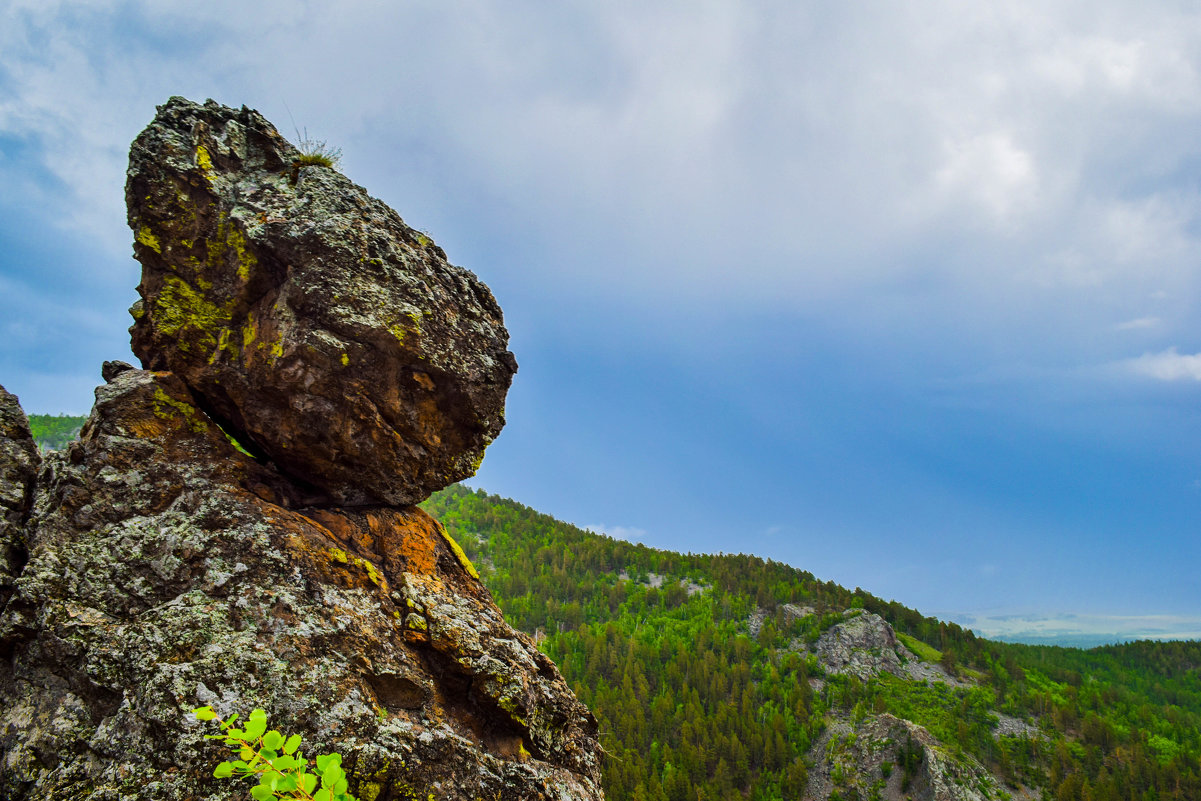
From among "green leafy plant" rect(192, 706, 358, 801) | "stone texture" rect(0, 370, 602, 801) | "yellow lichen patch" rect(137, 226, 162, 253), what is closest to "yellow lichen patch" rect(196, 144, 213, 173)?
"yellow lichen patch" rect(137, 226, 162, 253)

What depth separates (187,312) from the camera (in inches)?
387

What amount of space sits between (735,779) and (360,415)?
275ft

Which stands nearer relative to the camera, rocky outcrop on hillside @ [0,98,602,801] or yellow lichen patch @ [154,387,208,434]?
rocky outcrop on hillside @ [0,98,602,801]

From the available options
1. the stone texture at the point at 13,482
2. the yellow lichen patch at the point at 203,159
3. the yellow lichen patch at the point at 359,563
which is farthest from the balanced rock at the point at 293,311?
the stone texture at the point at 13,482

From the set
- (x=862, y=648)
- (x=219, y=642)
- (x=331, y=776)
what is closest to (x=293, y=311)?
(x=219, y=642)

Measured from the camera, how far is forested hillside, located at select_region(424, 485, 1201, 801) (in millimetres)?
70000

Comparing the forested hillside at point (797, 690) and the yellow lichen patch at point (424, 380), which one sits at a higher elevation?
the yellow lichen patch at point (424, 380)

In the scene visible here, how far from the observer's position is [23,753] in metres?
6.25

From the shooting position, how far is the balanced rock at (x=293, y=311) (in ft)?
30.1

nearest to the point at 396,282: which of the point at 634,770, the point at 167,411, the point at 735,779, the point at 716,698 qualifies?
the point at 167,411

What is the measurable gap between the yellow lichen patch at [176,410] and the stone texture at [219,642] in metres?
0.02

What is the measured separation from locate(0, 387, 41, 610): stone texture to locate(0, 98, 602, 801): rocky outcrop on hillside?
0.14 ft

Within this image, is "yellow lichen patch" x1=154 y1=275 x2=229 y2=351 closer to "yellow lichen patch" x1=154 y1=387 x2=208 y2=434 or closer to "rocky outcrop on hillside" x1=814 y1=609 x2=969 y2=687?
"yellow lichen patch" x1=154 y1=387 x2=208 y2=434

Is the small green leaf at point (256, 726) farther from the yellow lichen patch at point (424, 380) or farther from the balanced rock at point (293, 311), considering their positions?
the yellow lichen patch at point (424, 380)
